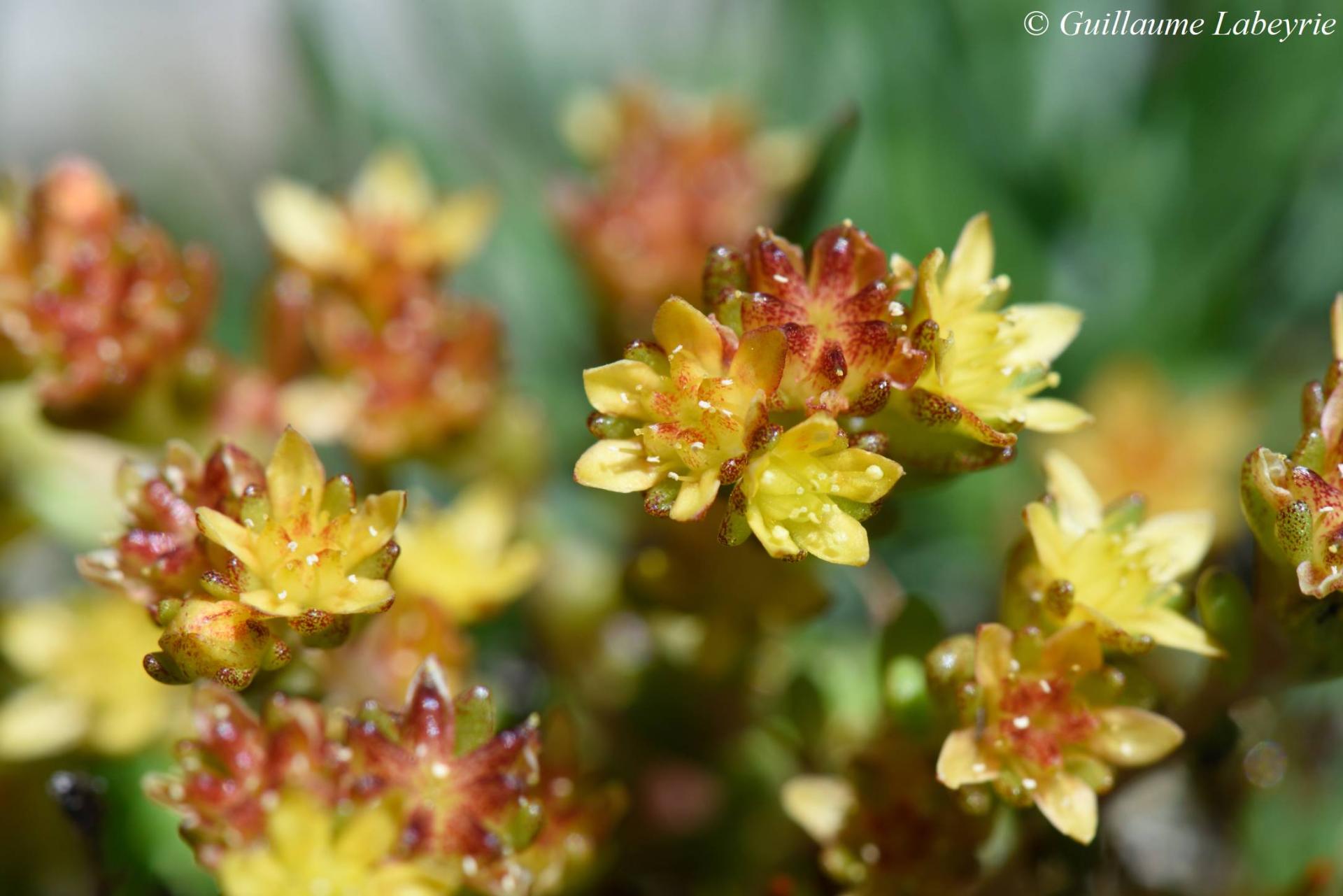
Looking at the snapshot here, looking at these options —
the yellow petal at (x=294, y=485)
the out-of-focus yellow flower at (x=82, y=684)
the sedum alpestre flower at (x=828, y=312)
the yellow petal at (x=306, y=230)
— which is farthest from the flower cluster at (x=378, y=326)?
the sedum alpestre flower at (x=828, y=312)

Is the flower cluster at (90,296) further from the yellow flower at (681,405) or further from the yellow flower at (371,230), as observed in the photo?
the yellow flower at (681,405)

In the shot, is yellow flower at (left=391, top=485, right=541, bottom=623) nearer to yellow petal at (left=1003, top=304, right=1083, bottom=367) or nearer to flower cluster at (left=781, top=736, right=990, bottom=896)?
flower cluster at (left=781, top=736, right=990, bottom=896)

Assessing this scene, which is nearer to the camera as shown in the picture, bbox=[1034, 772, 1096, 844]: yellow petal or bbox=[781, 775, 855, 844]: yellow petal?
bbox=[1034, 772, 1096, 844]: yellow petal

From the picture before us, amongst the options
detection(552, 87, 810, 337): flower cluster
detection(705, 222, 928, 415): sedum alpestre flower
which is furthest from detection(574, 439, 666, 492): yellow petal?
detection(552, 87, 810, 337): flower cluster

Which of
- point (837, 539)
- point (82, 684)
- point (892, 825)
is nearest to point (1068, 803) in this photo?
point (892, 825)

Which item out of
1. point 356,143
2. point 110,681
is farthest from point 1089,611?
point 356,143

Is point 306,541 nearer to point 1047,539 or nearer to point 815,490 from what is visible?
point 815,490
